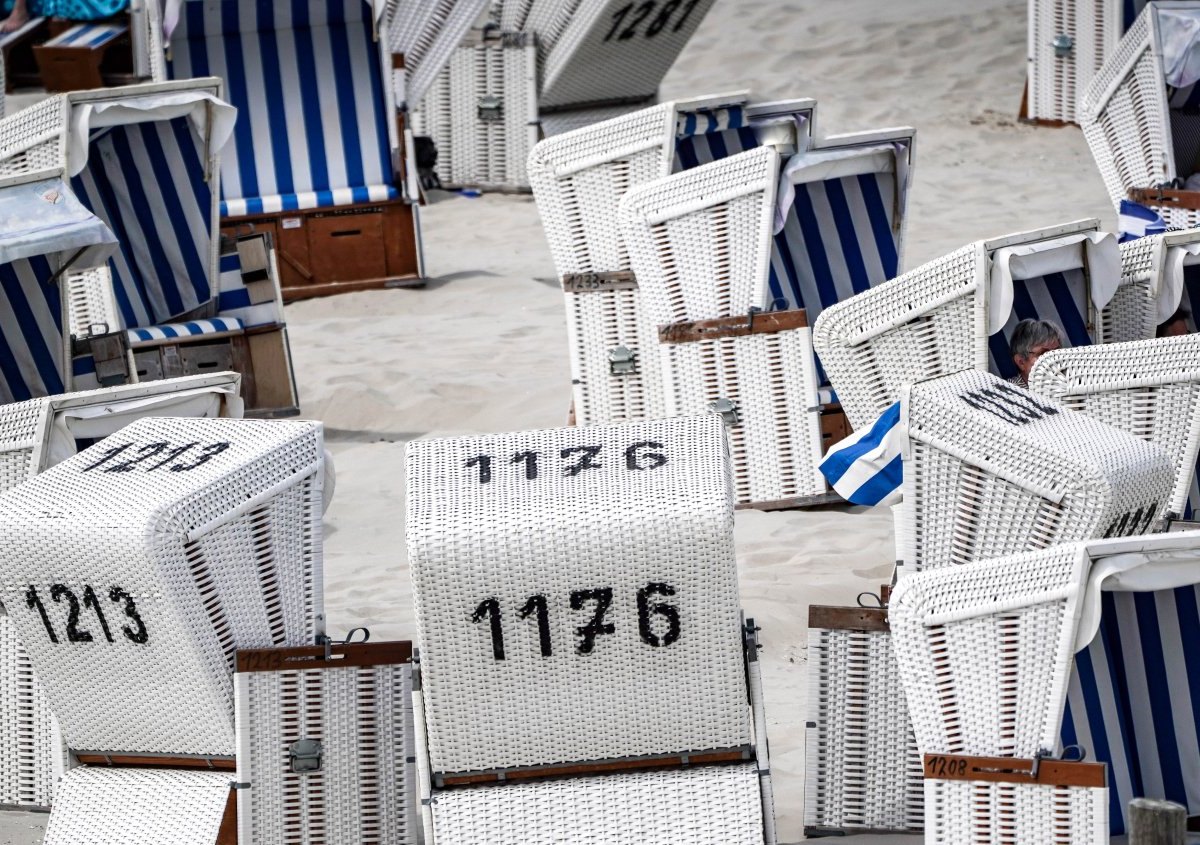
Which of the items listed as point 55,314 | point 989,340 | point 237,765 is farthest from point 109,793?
point 989,340

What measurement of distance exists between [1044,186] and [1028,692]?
927 centimetres

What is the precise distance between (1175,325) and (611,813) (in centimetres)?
319

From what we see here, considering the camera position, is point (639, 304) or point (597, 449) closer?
point (597, 449)

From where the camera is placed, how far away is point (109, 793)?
5.02m

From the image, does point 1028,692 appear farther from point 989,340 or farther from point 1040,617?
point 989,340

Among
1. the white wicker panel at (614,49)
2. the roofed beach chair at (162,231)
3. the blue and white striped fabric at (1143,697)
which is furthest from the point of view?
the white wicker panel at (614,49)

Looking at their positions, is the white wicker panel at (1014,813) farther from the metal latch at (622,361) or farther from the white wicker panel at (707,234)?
the metal latch at (622,361)

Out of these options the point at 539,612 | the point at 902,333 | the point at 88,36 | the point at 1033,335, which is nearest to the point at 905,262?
the point at 1033,335

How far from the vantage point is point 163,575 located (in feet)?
15.4

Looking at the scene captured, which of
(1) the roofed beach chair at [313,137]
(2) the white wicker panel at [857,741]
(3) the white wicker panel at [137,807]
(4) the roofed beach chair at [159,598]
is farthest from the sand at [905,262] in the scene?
(4) the roofed beach chair at [159,598]

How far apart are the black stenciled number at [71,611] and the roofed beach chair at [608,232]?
3.43 m

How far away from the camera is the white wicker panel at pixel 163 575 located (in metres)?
4.74

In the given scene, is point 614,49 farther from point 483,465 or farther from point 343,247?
point 483,465

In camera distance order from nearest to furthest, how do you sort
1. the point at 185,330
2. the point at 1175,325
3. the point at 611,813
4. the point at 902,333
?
the point at 611,813
the point at 902,333
the point at 1175,325
the point at 185,330
